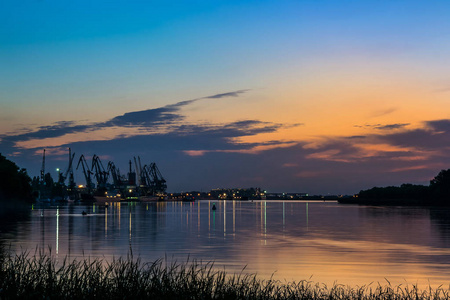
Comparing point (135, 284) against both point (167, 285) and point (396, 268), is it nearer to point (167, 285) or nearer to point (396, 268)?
point (167, 285)

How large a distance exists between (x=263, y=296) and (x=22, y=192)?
171591mm

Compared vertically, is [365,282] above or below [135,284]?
below

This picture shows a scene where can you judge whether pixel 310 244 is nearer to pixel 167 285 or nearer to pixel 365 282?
pixel 365 282

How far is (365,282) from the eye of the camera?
3303 cm

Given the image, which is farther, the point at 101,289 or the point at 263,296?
the point at 263,296

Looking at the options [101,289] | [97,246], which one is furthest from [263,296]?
[97,246]

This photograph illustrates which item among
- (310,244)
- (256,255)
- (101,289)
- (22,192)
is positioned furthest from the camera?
(22,192)

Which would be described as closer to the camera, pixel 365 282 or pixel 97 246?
pixel 365 282

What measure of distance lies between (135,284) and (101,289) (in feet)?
3.72

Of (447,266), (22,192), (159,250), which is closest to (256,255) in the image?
(159,250)

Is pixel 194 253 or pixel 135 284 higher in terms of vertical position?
pixel 135 284

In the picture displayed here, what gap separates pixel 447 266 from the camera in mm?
41094

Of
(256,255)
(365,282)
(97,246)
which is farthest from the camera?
(97,246)

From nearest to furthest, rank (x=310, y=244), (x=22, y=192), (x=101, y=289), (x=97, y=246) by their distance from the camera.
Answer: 1. (x=101, y=289)
2. (x=97, y=246)
3. (x=310, y=244)
4. (x=22, y=192)
